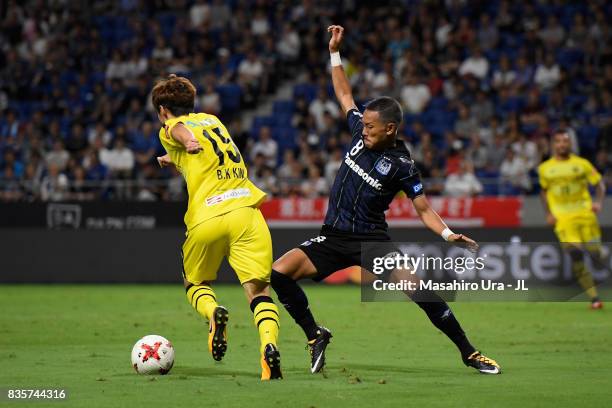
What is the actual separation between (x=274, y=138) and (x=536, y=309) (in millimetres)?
10232

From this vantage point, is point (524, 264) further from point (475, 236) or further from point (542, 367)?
point (475, 236)

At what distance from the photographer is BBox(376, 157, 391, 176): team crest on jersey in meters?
9.15

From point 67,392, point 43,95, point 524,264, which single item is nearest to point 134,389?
point 67,392

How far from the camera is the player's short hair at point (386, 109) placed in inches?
356

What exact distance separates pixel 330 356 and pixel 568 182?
22.6 feet

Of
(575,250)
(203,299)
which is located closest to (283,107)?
(575,250)

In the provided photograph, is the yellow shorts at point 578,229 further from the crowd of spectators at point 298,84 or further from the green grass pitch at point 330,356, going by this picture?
the crowd of spectators at point 298,84

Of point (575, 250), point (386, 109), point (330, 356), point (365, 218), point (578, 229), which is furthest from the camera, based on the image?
point (578, 229)

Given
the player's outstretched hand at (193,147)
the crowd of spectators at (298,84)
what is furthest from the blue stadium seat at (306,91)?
the player's outstretched hand at (193,147)

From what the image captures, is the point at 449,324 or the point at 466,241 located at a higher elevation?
the point at 466,241

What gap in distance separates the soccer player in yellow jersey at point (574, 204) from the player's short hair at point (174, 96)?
827 cm

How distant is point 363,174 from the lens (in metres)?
9.24

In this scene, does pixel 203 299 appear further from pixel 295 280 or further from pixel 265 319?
pixel 295 280

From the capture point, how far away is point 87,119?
27.0m
